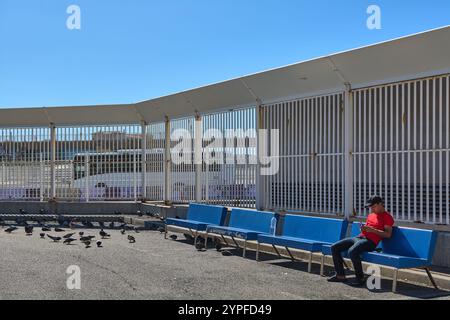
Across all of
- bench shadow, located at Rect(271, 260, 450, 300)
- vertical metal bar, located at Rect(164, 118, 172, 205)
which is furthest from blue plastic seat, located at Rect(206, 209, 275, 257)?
vertical metal bar, located at Rect(164, 118, 172, 205)

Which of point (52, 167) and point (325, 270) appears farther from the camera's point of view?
point (52, 167)

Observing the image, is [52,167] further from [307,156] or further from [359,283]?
[359,283]

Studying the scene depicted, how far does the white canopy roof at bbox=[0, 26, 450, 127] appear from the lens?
874cm

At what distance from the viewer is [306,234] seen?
959 centimetres

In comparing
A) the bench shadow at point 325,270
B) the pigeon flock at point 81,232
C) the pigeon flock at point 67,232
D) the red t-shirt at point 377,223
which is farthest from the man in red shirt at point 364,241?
the pigeon flock at point 67,232

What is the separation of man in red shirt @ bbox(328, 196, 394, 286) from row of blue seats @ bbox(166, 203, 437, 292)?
4.8 inches

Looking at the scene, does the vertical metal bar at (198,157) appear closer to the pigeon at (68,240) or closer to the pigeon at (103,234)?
the pigeon at (103,234)

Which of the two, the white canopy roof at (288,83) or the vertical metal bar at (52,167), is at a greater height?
the white canopy roof at (288,83)

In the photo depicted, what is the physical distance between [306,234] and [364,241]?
5.32 feet

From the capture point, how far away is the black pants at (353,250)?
7969mm

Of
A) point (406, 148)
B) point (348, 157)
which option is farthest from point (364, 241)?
point (348, 157)

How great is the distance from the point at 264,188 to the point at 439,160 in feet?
14.3
